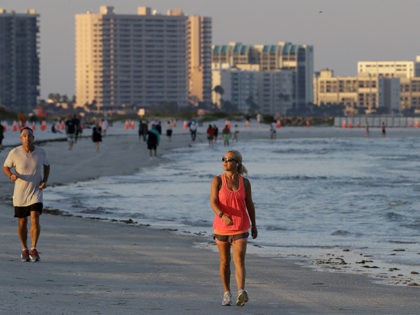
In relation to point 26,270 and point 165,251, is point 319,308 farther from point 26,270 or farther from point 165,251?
point 165,251

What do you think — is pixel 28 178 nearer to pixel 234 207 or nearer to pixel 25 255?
pixel 25 255

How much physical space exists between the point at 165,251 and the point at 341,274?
298cm

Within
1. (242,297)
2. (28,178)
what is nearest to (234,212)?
(242,297)

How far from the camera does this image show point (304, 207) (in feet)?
85.4

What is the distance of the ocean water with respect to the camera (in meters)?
16.0

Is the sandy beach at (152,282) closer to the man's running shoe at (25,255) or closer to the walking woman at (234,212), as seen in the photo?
the man's running shoe at (25,255)

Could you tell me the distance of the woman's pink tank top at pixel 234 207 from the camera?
34.7ft

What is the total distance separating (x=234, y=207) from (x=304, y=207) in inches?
613

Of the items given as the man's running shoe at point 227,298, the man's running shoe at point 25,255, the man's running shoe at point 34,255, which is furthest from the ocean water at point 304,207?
the man's running shoe at point 25,255

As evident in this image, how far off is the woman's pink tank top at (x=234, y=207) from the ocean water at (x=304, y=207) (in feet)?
9.28

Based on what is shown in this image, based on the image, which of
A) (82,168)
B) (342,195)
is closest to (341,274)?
(342,195)

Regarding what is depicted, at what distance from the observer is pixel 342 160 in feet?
176

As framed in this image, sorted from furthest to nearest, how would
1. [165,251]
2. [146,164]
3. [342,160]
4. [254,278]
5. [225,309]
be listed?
[342,160]
[146,164]
[165,251]
[254,278]
[225,309]

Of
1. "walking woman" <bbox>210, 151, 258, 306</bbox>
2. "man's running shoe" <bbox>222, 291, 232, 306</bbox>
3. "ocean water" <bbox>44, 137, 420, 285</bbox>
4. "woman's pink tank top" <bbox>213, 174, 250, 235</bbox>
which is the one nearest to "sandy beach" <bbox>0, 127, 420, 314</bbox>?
"man's running shoe" <bbox>222, 291, 232, 306</bbox>
